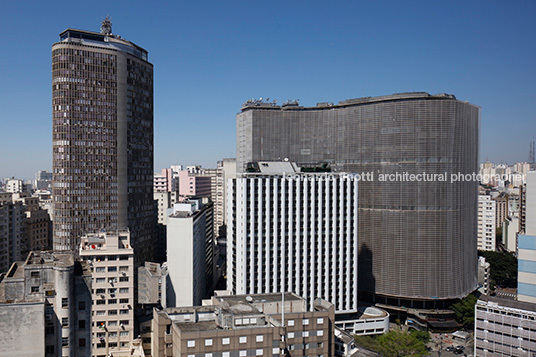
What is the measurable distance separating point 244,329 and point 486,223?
518ft

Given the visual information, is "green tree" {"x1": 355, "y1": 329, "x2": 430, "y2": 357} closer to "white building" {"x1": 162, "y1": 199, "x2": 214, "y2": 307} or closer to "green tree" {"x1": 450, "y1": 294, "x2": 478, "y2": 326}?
"green tree" {"x1": 450, "y1": 294, "x2": 478, "y2": 326}

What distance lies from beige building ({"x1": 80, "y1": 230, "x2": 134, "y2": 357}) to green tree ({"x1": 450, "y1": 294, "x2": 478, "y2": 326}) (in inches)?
2963

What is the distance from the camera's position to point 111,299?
7512 centimetres

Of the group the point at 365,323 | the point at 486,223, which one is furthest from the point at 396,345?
the point at 486,223

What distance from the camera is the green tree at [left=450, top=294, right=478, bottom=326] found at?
10719 cm

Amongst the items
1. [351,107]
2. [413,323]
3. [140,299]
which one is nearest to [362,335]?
[413,323]

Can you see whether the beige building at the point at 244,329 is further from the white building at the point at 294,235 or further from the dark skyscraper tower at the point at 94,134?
the dark skyscraper tower at the point at 94,134

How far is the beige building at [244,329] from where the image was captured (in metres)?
48.4

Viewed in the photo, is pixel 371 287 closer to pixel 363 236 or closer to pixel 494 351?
pixel 363 236

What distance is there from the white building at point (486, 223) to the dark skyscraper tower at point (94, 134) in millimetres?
130792

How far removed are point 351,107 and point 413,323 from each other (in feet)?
187

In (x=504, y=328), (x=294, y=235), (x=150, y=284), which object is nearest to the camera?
(x=504, y=328)

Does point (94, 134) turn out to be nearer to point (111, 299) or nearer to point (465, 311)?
point (111, 299)

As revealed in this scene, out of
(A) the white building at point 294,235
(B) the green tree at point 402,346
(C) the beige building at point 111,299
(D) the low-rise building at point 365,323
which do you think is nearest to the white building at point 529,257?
(D) the low-rise building at point 365,323
